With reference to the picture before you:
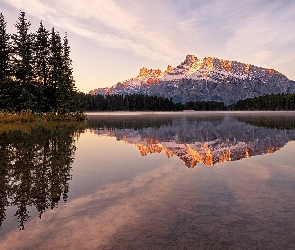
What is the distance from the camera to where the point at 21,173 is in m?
12.1

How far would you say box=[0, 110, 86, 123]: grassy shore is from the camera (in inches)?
1749

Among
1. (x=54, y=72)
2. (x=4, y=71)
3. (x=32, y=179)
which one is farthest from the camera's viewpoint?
(x=54, y=72)

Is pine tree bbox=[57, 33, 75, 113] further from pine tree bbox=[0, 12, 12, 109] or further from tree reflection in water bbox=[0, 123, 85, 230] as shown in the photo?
tree reflection in water bbox=[0, 123, 85, 230]

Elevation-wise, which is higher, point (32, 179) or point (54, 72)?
point (54, 72)

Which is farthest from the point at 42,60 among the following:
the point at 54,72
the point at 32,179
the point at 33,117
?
the point at 32,179

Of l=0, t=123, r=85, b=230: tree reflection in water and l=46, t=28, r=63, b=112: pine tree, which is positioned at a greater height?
l=46, t=28, r=63, b=112: pine tree

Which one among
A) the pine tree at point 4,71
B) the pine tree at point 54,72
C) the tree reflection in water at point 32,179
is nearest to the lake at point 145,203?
the tree reflection in water at point 32,179

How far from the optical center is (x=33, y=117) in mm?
49469

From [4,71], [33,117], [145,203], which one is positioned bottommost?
[145,203]

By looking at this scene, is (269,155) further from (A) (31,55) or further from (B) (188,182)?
(A) (31,55)

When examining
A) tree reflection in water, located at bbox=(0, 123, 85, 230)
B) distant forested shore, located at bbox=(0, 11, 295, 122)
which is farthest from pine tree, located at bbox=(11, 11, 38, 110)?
tree reflection in water, located at bbox=(0, 123, 85, 230)

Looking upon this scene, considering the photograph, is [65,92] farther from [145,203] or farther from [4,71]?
[145,203]

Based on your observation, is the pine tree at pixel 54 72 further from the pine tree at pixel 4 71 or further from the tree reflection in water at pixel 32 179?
the tree reflection in water at pixel 32 179

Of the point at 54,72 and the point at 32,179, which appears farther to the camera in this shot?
the point at 54,72
